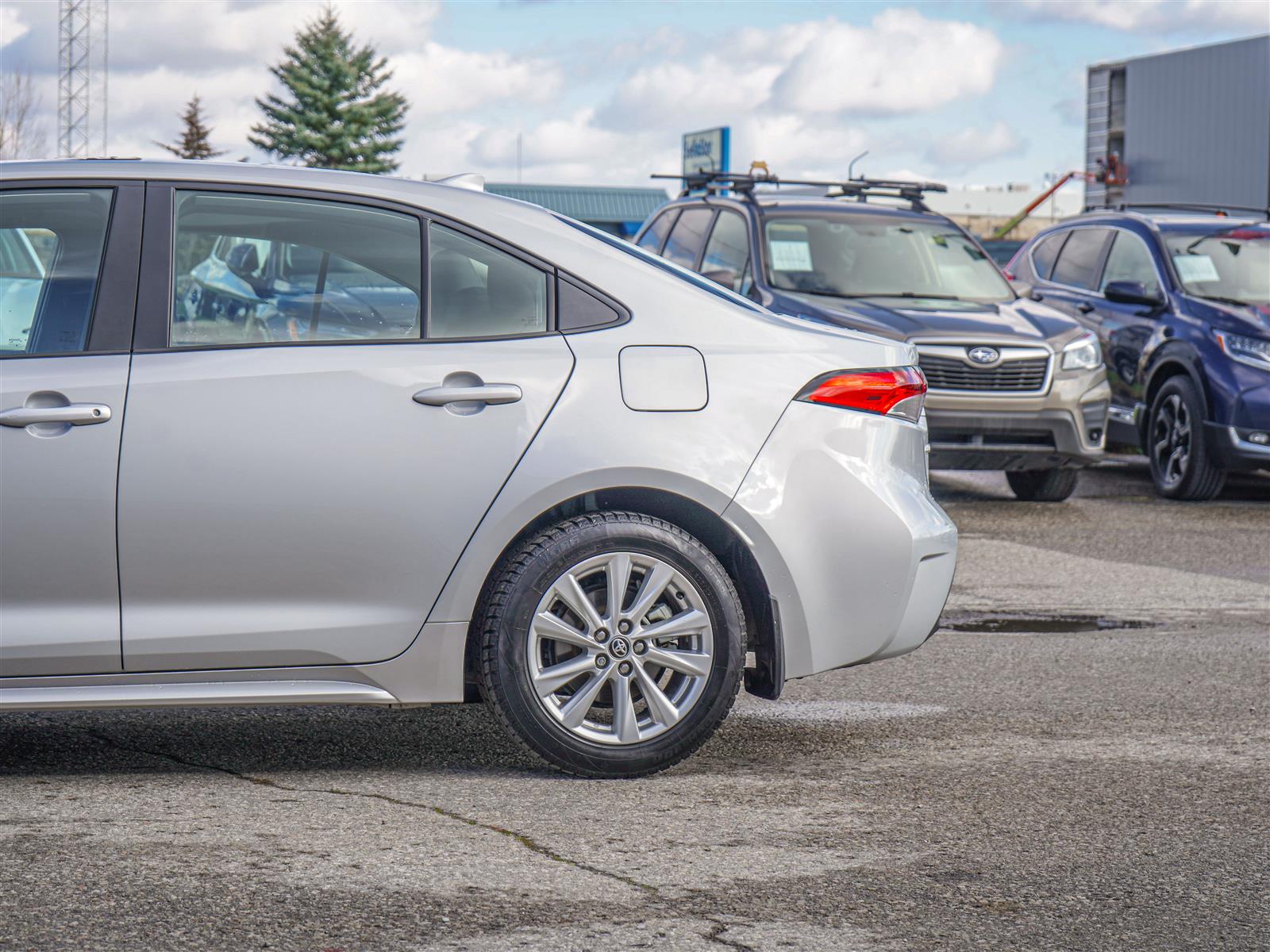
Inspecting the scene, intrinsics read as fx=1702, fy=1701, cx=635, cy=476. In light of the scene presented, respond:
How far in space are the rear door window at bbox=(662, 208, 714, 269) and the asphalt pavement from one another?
21.7 feet

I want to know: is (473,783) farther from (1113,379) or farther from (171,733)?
(1113,379)

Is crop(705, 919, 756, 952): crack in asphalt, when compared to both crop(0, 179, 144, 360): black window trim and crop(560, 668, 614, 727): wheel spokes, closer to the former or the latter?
crop(560, 668, 614, 727): wheel spokes

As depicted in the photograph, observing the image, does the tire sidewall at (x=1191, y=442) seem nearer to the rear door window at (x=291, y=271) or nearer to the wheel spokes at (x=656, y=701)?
the wheel spokes at (x=656, y=701)

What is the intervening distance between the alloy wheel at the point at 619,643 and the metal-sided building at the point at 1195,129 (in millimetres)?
33920

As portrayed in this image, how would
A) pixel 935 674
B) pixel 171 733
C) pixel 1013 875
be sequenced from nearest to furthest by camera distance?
1. pixel 1013 875
2. pixel 171 733
3. pixel 935 674

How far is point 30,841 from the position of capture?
400 centimetres

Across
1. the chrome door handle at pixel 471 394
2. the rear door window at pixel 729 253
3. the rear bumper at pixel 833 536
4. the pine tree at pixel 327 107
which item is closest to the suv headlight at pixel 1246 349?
the rear door window at pixel 729 253

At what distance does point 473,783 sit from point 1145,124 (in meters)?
38.6

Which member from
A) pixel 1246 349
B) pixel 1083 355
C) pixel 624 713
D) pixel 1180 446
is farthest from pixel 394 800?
pixel 1180 446

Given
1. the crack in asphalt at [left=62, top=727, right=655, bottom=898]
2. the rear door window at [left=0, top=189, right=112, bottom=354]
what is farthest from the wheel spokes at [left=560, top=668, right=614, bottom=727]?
the rear door window at [left=0, top=189, right=112, bottom=354]

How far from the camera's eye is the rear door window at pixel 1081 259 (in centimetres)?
1302

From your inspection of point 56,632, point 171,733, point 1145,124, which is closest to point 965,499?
point 171,733

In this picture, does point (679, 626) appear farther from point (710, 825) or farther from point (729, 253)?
point (729, 253)

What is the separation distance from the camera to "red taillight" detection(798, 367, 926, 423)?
15.6 ft
